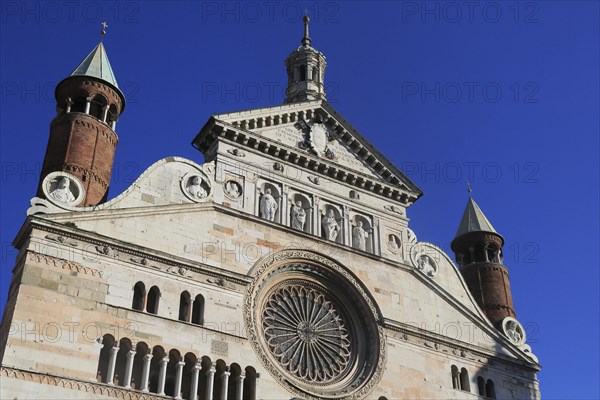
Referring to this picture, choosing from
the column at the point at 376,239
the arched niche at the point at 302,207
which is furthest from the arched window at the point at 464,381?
the arched niche at the point at 302,207

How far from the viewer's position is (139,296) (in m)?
21.9

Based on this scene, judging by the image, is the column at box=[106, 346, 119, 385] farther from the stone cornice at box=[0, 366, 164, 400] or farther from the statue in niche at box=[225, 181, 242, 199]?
the statue in niche at box=[225, 181, 242, 199]

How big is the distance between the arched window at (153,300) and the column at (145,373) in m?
1.45

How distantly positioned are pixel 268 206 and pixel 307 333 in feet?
14.9

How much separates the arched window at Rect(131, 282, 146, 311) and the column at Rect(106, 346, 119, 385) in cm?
161

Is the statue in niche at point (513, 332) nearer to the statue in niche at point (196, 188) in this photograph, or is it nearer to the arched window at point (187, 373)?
the statue in niche at point (196, 188)

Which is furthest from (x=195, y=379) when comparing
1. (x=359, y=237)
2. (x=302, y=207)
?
(x=359, y=237)

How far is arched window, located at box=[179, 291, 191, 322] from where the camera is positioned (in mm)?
22320

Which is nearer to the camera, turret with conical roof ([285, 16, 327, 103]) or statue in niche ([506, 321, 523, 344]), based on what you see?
statue in niche ([506, 321, 523, 344])

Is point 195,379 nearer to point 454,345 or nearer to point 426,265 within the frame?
point 454,345

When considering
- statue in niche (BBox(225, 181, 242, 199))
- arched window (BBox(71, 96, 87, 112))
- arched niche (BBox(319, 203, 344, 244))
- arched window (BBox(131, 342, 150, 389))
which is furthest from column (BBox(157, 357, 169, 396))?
arched window (BBox(71, 96, 87, 112))

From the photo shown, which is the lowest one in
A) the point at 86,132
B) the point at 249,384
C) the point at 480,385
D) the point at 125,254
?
the point at 249,384

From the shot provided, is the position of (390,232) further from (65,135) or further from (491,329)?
(65,135)

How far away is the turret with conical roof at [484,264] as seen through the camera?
32.2 metres
